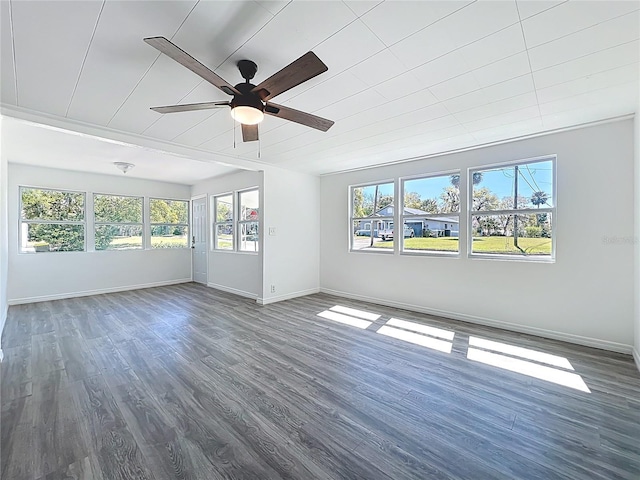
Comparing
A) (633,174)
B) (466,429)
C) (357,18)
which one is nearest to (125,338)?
(466,429)

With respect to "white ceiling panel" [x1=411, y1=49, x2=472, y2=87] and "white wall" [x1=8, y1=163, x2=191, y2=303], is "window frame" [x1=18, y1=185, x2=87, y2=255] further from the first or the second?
"white ceiling panel" [x1=411, y1=49, x2=472, y2=87]

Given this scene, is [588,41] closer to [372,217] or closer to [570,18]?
[570,18]

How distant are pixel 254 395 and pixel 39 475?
1211 millimetres

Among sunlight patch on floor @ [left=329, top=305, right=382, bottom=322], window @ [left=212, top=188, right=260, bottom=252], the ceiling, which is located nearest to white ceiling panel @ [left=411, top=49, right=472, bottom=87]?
the ceiling

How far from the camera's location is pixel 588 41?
69.9 inches

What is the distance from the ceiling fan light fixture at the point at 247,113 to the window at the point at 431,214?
126 inches

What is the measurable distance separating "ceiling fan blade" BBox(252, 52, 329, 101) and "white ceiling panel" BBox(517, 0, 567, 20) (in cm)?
109

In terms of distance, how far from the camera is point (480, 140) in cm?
364

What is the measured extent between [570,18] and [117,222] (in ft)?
24.8

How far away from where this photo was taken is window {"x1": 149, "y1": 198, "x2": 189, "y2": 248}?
678 centimetres

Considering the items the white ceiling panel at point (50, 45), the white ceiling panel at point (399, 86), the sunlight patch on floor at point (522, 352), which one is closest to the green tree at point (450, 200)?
the sunlight patch on floor at point (522, 352)

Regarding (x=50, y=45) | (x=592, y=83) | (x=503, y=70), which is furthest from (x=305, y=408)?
(x=592, y=83)

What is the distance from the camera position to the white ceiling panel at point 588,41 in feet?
5.37

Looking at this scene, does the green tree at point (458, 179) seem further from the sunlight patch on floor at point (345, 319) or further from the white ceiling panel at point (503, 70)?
the sunlight patch on floor at point (345, 319)
